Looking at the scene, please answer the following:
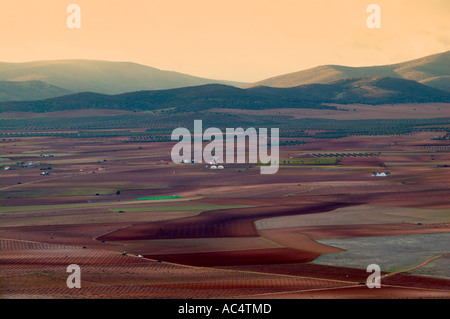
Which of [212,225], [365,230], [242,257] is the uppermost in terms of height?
[212,225]

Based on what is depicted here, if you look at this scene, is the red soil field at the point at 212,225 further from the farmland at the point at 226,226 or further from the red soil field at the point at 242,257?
the red soil field at the point at 242,257

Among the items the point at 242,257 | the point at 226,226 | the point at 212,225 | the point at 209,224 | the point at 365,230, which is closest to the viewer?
the point at 242,257

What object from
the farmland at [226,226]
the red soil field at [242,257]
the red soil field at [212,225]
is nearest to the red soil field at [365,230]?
the farmland at [226,226]

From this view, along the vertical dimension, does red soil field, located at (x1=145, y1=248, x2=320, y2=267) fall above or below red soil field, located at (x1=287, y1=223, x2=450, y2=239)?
below

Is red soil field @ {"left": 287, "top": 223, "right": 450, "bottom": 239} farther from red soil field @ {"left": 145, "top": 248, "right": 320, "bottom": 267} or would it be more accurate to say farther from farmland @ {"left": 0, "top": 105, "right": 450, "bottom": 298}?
red soil field @ {"left": 145, "top": 248, "right": 320, "bottom": 267}

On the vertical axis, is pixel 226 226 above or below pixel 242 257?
above

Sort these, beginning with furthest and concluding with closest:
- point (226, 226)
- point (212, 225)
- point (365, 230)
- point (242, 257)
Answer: point (212, 225)
point (226, 226)
point (365, 230)
point (242, 257)

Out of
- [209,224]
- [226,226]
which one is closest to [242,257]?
[226,226]

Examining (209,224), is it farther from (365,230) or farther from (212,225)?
(365,230)

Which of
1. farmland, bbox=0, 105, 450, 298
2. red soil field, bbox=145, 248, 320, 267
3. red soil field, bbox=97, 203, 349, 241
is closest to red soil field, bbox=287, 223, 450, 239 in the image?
farmland, bbox=0, 105, 450, 298
